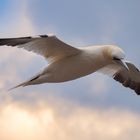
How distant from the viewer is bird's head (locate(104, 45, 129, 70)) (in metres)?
22.7

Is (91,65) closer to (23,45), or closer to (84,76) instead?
(84,76)

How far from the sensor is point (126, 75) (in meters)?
26.5

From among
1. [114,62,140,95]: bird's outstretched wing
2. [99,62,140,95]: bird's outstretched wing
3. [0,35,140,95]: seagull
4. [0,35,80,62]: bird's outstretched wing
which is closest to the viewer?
[0,35,80,62]: bird's outstretched wing

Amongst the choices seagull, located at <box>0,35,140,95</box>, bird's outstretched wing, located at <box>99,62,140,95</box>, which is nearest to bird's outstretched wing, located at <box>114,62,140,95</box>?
bird's outstretched wing, located at <box>99,62,140,95</box>

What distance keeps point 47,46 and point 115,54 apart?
2113mm

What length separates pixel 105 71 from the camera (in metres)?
26.1

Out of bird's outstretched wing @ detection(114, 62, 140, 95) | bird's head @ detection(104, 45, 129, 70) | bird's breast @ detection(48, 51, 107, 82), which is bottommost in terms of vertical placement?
bird's outstretched wing @ detection(114, 62, 140, 95)

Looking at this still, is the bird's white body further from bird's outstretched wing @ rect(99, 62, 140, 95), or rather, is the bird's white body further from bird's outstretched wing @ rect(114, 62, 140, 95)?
bird's outstretched wing @ rect(114, 62, 140, 95)

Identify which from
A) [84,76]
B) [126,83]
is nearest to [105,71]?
[126,83]

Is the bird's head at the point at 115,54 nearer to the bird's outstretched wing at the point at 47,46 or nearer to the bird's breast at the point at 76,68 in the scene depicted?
the bird's breast at the point at 76,68

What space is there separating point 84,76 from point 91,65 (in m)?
0.41

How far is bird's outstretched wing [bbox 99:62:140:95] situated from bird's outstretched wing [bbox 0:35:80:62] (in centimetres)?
280

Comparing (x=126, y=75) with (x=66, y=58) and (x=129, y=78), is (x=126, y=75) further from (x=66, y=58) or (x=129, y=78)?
(x=66, y=58)

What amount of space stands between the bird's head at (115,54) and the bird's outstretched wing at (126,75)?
2.90 metres
